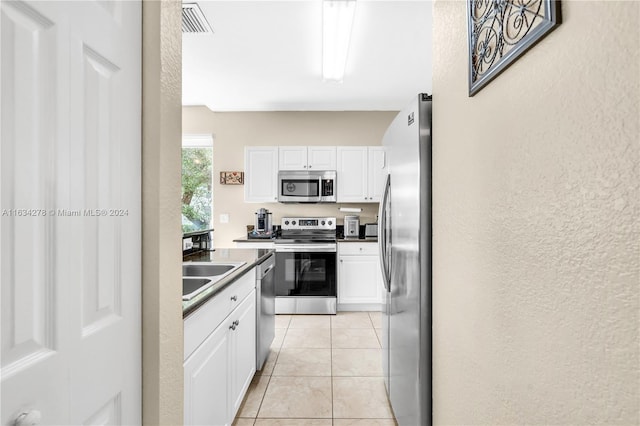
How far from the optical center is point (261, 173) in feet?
14.9

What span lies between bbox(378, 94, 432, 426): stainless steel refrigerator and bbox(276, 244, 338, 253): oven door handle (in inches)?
79.8

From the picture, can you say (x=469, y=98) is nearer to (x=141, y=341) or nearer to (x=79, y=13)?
(x=79, y=13)

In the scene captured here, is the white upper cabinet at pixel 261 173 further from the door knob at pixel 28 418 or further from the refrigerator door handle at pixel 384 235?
the door knob at pixel 28 418

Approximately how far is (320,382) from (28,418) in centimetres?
212

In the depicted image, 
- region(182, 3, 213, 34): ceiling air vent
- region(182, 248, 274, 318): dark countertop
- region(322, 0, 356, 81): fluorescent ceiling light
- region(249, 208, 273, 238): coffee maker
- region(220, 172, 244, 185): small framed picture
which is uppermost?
region(182, 3, 213, 34): ceiling air vent

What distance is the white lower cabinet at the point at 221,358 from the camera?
1269 millimetres

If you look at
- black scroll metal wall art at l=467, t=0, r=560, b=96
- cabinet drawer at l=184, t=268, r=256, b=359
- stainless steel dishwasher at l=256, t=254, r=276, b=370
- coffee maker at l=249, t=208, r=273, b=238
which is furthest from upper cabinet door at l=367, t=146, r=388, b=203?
black scroll metal wall art at l=467, t=0, r=560, b=96

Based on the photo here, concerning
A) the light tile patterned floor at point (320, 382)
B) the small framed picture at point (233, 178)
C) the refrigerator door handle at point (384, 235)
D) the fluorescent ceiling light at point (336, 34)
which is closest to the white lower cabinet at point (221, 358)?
the light tile patterned floor at point (320, 382)

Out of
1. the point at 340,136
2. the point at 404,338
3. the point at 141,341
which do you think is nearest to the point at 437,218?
the point at 404,338

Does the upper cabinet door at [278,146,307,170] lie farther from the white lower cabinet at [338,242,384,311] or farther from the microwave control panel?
the white lower cabinet at [338,242,384,311]

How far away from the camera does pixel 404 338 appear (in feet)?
5.60

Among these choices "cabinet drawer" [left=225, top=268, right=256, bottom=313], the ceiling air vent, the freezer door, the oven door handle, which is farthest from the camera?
the oven door handle

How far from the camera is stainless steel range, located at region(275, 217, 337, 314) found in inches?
160

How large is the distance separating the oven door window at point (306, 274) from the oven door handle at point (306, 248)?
4 centimetres
